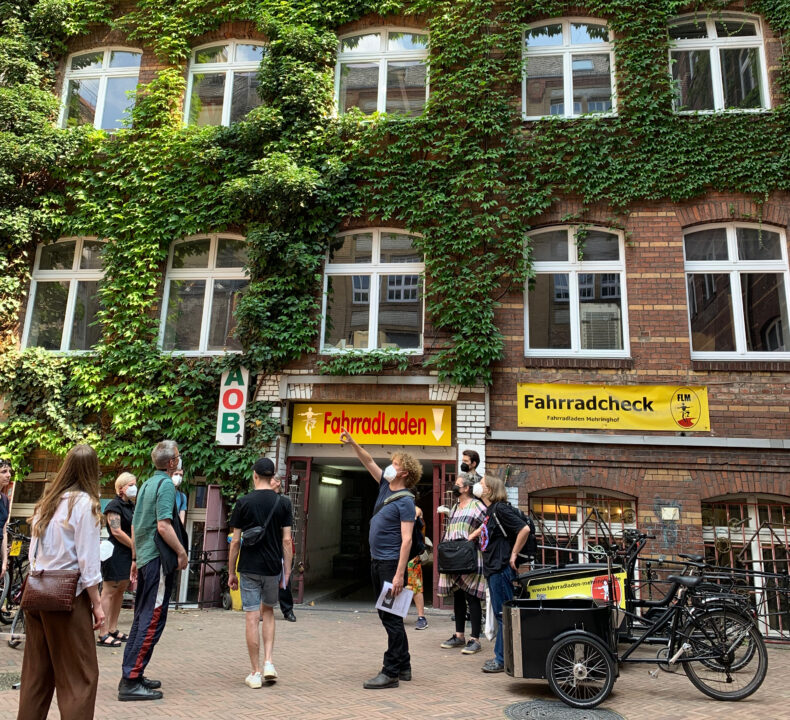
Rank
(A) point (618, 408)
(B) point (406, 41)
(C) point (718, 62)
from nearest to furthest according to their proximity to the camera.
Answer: (A) point (618, 408)
(C) point (718, 62)
(B) point (406, 41)

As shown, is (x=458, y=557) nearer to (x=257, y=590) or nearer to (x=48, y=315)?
(x=257, y=590)

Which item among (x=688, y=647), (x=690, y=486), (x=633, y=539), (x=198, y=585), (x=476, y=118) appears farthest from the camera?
(x=476, y=118)

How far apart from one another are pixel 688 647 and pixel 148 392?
30.1ft

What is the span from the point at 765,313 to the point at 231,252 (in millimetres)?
A: 9629

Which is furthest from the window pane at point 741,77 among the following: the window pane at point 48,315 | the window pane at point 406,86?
the window pane at point 48,315

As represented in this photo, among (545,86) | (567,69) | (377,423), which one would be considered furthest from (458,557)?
(567,69)

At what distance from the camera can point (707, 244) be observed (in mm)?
10789

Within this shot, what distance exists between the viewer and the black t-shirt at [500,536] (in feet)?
20.1

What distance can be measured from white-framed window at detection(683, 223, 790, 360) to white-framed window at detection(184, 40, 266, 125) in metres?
9.06

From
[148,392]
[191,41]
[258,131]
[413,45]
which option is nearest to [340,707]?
[148,392]

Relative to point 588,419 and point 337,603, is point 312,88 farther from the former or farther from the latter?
point 337,603

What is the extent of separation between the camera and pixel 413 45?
12.5 meters

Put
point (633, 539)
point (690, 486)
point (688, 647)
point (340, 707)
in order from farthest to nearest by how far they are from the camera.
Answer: point (690, 486)
point (633, 539)
point (688, 647)
point (340, 707)

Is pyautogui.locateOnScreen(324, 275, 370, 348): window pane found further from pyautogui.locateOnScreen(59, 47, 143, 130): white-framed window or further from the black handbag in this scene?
pyautogui.locateOnScreen(59, 47, 143, 130): white-framed window
